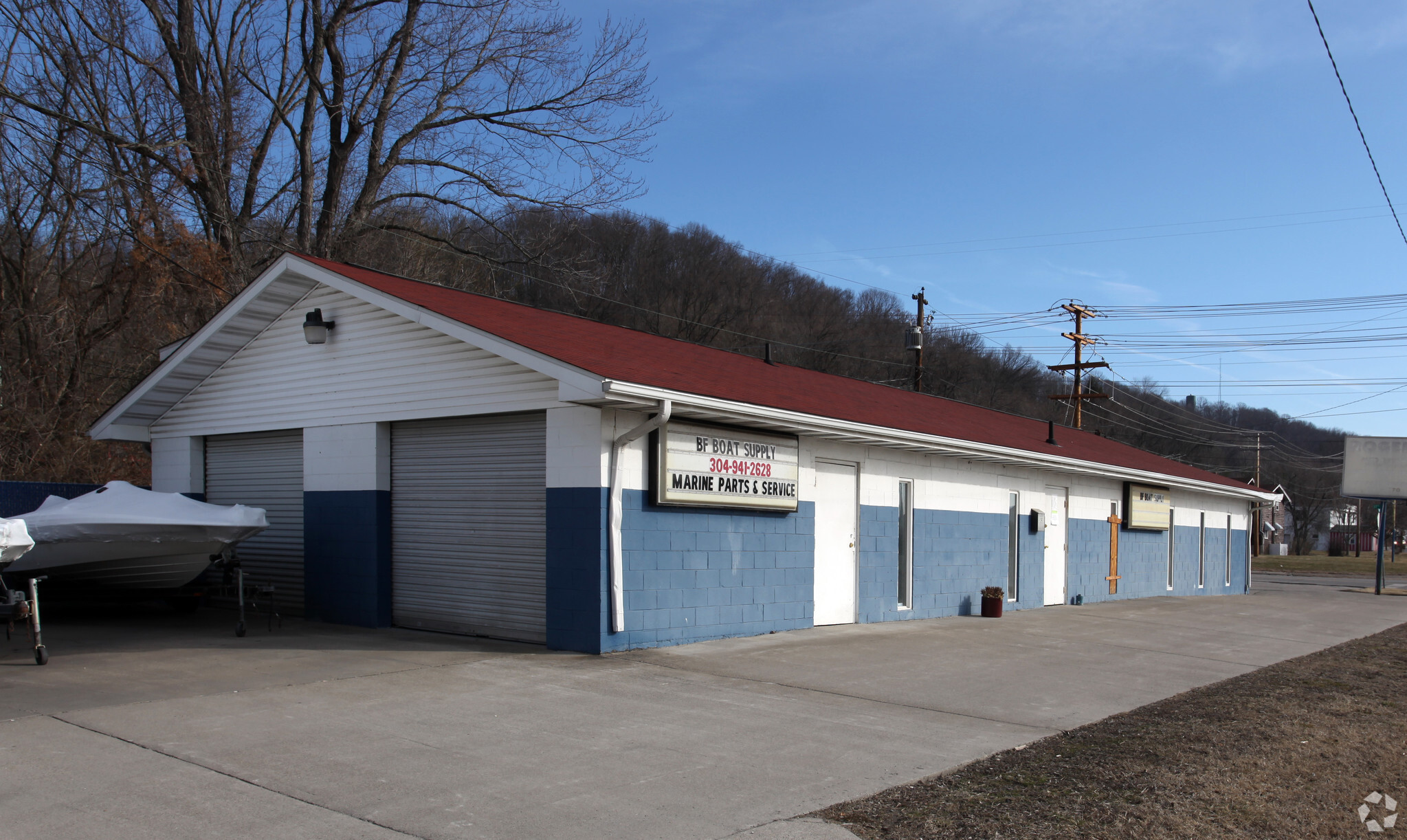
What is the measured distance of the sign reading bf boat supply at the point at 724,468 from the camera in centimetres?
1073

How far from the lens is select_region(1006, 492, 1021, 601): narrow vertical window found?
1722 centimetres

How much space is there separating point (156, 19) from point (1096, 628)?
23.0 m

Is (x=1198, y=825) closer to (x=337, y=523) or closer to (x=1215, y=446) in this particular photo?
(x=337, y=523)

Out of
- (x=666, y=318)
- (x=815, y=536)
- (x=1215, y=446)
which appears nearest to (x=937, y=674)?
(x=815, y=536)

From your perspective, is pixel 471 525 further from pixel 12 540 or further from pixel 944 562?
pixel 944 562

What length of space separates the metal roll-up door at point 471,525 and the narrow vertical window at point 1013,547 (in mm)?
9359

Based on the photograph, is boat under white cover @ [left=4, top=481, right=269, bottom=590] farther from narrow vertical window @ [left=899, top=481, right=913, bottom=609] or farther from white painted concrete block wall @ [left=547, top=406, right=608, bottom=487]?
narrow vertical window @ [left=899, top=481, right=913, bottom=609]

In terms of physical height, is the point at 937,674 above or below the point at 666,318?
below

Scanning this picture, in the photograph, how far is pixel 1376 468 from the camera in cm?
3039

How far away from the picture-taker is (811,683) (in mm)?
8938

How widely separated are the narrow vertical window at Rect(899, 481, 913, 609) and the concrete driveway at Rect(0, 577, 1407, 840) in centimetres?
197

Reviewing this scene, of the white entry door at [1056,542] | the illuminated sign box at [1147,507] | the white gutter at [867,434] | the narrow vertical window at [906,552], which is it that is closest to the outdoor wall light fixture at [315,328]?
the white gutter at [867,434]

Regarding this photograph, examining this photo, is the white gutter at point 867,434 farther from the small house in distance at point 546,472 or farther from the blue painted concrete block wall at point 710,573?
the blue painted concrete block wall at point 710,573

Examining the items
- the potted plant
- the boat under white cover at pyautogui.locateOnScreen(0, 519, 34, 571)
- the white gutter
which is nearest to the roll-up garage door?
the boat under white cover at pyautogui.locateOnScreen(0, 519, 34, 571)
